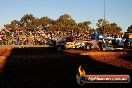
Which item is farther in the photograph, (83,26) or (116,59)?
(83,26)

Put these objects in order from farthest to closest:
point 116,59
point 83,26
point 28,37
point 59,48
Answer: point 83,26
point 28,37
point 59,48
point 116,59

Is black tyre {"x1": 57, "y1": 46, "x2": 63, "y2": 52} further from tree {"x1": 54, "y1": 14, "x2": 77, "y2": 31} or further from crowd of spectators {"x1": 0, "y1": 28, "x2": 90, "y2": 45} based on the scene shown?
tree {"x1": 54, "y1": 14, "x2": 77, "y2": 31}

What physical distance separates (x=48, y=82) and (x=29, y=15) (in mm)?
67952

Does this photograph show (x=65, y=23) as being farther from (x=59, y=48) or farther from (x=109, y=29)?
(x=59, y=48)

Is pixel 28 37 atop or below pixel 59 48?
atop

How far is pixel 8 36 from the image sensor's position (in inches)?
2506

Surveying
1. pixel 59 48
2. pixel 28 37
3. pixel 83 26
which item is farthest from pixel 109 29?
pixel 59 48

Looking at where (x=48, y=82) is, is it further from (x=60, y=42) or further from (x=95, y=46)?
(x=95, y=46)

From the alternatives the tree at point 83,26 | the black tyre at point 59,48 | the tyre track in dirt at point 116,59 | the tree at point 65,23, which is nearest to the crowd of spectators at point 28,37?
the tree at point 65,23

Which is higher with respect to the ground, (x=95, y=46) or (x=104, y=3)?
(x=104, y=3)

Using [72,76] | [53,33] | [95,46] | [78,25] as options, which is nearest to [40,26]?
[53,33]

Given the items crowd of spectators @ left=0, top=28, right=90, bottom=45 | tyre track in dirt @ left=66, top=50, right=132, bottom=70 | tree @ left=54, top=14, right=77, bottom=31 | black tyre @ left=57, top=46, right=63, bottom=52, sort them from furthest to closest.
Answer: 1. tree @ left=54, top=14, right=77, bottom=31
2. crowd of spectators @ left=0, top=28, right=90, bottom=45
3. black tyre @ left=57, top=46, right=63, bottom=52
4. tyre track in dirt @ left=66, top=50, right=132, bottom=70

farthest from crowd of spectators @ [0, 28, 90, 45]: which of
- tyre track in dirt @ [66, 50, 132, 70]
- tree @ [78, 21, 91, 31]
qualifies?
tyre track in dirt @ [66, 50, 132, 70]

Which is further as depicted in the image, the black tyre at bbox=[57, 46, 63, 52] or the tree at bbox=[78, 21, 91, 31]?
the tree at bbox=[78, 21, 91, 31]
